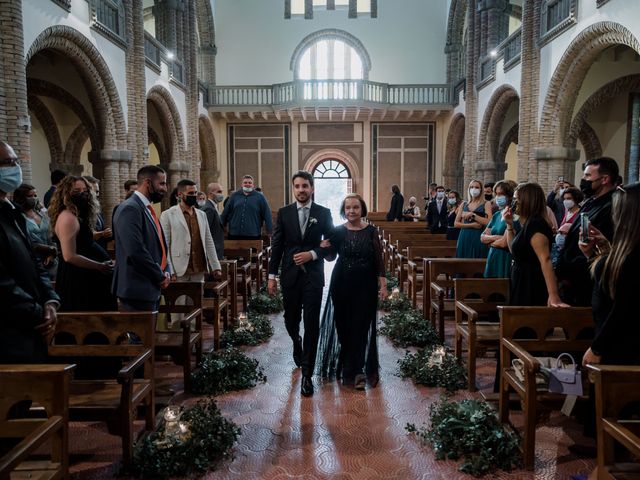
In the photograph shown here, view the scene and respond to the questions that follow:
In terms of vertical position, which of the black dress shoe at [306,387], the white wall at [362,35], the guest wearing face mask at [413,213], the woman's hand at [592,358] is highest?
the white wall at [362,35]

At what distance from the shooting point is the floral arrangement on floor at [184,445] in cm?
291

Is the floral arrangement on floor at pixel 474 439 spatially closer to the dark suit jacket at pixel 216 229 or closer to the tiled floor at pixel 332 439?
the tiled floor at pixel 332 439

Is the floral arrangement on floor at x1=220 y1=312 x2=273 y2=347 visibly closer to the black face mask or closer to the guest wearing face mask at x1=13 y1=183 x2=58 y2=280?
the black face mask

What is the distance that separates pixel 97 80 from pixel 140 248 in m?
7.91

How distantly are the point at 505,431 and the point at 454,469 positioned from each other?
1.42 ft

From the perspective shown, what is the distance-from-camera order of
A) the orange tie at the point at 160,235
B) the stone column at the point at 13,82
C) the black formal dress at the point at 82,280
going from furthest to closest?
the stone column at the point at 13,82 → the orange tie at the point at 160,235 → the black formal dress at the point at 82,280

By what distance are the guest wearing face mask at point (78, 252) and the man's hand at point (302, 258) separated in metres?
1.41

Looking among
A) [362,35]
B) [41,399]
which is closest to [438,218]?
[41,399]

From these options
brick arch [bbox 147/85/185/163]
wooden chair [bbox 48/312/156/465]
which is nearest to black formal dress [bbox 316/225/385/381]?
wooden chair [bbox 48/312/156/465]

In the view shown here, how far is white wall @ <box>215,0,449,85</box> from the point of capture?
20.5 m

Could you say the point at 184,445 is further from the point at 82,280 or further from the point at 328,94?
the point at 328,94

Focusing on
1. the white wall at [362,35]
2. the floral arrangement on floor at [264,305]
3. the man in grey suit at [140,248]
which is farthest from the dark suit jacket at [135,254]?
the white wall at [362,35]

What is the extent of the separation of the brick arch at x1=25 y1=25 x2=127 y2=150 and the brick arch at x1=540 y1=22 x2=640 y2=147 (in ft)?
29.1

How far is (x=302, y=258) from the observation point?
13.7ft
